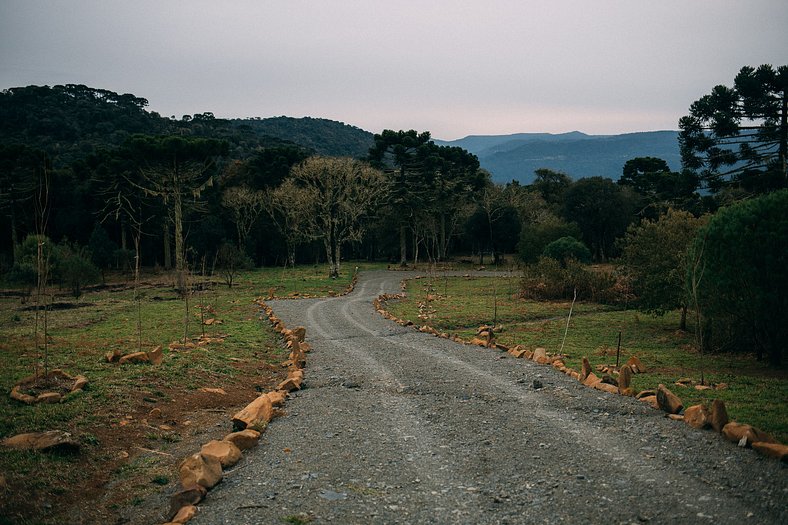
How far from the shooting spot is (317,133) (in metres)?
158

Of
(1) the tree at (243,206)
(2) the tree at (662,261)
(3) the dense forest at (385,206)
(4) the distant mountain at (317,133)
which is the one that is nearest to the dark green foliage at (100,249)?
(3) the dense forest at (385,206)

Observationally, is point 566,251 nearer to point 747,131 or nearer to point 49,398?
point 747,131

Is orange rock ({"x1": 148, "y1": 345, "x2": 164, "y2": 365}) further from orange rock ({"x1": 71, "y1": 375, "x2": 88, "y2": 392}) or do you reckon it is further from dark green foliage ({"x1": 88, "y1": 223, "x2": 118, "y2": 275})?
dark green foliage ({"x1": 88, "y1": 223, "x2": 118, "y2": 275})

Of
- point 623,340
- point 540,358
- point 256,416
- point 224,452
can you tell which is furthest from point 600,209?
point 224,452

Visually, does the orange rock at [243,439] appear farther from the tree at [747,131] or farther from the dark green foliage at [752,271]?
the tree at [747,131]

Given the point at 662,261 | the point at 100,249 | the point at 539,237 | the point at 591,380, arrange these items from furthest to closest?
the point at 100,249, the point at 539,237, the point at 662,261, the point at 591,380

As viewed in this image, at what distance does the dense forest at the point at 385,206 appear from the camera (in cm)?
2039

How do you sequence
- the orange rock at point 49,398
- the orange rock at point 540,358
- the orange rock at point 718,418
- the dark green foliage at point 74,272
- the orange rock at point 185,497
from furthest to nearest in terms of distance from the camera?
1. the dark green foliage at point 74,272
2. the orange rock at point 540,358
3. the orange rock at point 49,398
4. the orange rock at point 718,418
5. the orange rock at point 185,497

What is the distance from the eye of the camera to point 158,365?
12047 millimetres

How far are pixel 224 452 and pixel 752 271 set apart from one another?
13.9m

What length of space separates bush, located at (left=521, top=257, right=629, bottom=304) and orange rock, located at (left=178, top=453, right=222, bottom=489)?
2660cm

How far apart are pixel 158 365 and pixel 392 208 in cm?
4655

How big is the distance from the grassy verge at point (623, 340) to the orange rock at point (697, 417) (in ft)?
3.72

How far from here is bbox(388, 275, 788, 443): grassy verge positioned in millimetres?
10383
